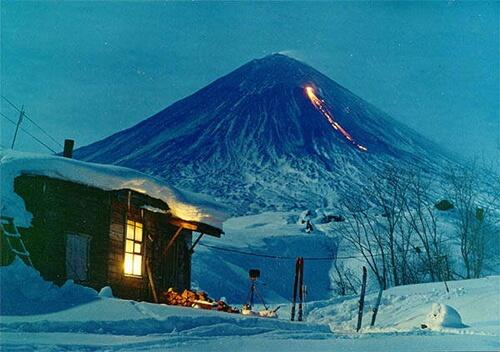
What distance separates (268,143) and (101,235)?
84.9m

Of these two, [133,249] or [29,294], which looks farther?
[133,249]

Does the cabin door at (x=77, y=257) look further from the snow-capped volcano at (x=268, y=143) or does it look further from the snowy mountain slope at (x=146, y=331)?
the snow-capped volcano at (x=268, y=143)

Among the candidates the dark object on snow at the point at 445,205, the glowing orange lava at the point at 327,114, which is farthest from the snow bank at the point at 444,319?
the glowing orange lava at the point at 327,114

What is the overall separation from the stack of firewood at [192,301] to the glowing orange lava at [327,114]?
78348 mm

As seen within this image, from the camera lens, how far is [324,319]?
921 inches

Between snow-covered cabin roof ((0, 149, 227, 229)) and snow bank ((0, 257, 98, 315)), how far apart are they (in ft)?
5.45

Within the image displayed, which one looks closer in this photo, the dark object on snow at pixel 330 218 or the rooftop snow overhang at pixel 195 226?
the rooftop snow overhang at pixel 195 226

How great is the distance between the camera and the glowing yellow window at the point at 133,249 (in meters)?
16.2

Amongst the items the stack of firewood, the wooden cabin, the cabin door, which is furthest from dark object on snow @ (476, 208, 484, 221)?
the cabin door

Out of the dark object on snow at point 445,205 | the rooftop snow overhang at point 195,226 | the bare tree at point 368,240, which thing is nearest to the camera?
the rooftop snow overhang at point 195,226

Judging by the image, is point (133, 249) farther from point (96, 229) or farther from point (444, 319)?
point (444, 319)

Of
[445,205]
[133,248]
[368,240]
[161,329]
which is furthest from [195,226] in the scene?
[445,205]

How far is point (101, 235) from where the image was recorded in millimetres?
15031

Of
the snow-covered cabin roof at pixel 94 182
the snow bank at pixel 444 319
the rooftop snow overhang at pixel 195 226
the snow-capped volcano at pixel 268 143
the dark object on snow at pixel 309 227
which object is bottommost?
the snow bank at pixel 444 319
